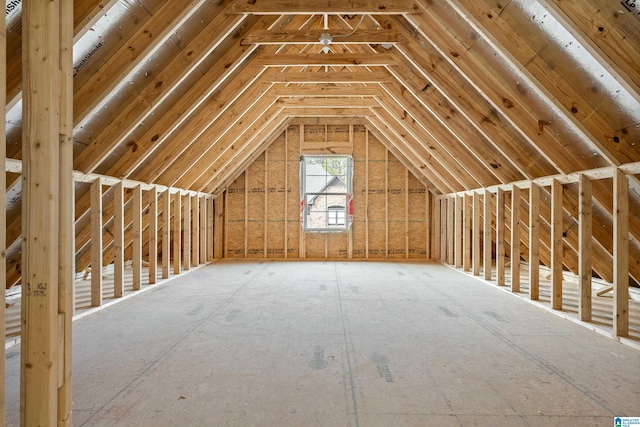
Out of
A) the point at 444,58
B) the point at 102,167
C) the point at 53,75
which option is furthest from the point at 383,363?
the point at 102,167

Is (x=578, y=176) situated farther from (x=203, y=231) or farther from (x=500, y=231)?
(x=203, y=231)

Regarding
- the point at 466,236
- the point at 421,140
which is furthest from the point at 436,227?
the point at 421,140

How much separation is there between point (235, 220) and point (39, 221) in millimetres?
7892

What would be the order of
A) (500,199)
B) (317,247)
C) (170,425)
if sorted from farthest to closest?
(317,247) < (500,199) < (170,425)

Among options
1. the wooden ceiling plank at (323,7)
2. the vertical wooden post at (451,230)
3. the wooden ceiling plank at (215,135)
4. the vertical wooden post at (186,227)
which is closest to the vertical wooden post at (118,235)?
the wooden ceiling plank at (215,135)

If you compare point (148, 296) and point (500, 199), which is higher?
point (500, 199)

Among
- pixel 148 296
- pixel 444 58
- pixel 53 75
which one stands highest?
pixel 444 58

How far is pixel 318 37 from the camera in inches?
181

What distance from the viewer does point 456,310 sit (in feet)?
14.2

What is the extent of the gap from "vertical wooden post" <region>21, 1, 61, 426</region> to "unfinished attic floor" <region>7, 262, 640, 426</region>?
456mm

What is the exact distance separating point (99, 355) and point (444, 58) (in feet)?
14.4

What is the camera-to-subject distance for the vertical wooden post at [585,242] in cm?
379

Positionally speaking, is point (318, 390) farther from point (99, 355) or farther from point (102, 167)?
point (102, 167)

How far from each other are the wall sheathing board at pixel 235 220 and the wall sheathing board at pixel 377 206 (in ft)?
10.3
